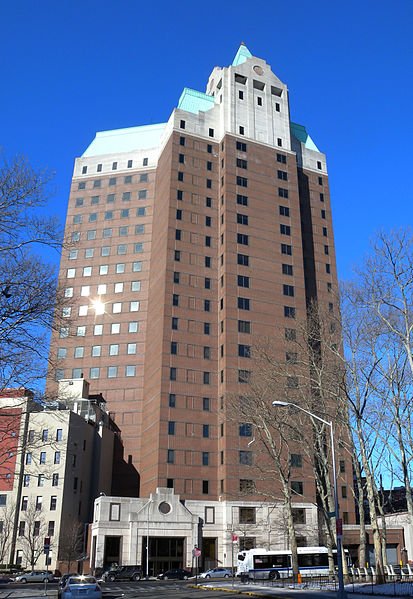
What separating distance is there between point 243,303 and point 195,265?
387 inches

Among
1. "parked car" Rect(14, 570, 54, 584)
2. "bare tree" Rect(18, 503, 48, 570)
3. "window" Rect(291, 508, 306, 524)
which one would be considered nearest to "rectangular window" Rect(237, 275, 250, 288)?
"window" Rect(291, 508, 306, 524)

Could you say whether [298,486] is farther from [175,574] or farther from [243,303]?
[243,303]

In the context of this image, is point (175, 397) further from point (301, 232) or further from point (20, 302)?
point (20, 302)

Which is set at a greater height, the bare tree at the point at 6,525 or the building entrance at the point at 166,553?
the bare tree at the point at 6,525

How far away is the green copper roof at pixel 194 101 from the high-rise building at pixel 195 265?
35 centimetres

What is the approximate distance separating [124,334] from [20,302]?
235 ft

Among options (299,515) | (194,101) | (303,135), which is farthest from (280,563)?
(303,135)

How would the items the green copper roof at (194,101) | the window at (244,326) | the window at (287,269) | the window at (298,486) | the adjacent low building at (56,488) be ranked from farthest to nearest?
the green copper roof at (194,101) < the window at (287,269) < the window at (244,326) < the window at (298,486) < the adjacent low building at (56,488)

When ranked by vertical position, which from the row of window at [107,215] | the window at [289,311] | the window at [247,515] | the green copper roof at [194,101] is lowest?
the window at [247,515]

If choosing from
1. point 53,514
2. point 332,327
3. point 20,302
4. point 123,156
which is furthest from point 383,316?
point 123,156

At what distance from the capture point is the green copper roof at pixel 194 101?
98.1m

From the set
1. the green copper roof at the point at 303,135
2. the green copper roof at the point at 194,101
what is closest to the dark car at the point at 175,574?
the green copper roof at the point at 194,101

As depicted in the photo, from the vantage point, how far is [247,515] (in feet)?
229

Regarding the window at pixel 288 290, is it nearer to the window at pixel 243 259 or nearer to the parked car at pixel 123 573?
the window at pixel 243 259
